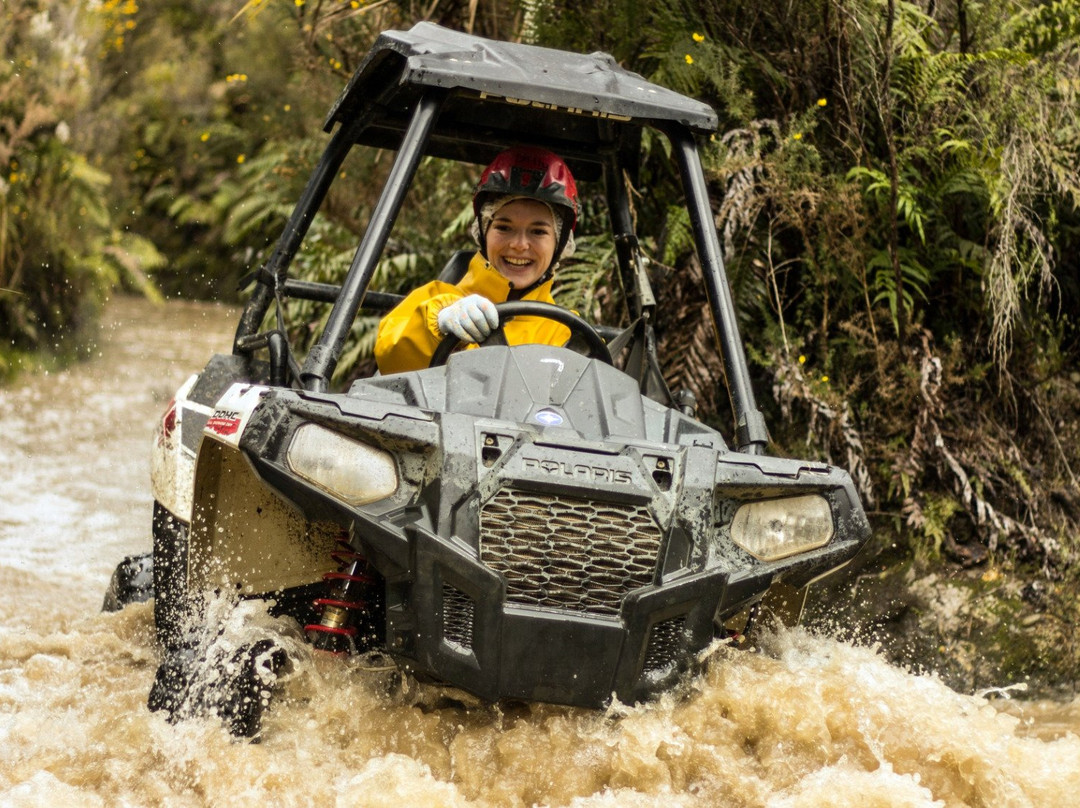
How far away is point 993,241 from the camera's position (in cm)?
459

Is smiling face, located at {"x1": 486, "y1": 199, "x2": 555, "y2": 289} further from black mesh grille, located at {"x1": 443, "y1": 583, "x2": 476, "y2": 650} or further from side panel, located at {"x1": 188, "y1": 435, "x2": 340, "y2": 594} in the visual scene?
black mesh grille, located at {"x1": 443, "y1": 583, "x2": 476, "y2": 650}

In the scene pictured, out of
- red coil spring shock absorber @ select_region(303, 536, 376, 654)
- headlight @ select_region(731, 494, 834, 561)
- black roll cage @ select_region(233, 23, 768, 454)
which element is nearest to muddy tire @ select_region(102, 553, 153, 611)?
black roll cage @ select_region(233, 23, 768, 454)

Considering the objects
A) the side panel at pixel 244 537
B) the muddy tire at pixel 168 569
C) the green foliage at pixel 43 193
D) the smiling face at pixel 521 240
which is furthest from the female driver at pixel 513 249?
the green foliage at pixel 43 193

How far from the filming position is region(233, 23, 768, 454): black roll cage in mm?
3021

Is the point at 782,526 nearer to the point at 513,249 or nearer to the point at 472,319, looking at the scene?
the point at 472,319

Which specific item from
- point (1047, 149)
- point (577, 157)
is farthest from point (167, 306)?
point (1047, 149)

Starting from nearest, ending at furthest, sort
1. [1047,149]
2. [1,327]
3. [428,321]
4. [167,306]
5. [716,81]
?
[428,321]
[1047,149]
[716,81]
[1,327]
[167,306]

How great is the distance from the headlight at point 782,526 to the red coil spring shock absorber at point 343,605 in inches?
35.7

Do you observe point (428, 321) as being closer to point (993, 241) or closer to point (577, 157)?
point (577, 157)

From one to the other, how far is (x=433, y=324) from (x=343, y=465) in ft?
3.41

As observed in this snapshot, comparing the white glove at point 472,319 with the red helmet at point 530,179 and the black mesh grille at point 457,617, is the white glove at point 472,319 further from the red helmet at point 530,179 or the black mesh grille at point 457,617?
the black mesh grille at point 457,617

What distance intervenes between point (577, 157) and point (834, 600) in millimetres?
1998

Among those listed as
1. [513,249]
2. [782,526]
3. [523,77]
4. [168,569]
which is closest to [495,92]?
[523,77]

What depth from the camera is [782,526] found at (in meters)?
2.57
